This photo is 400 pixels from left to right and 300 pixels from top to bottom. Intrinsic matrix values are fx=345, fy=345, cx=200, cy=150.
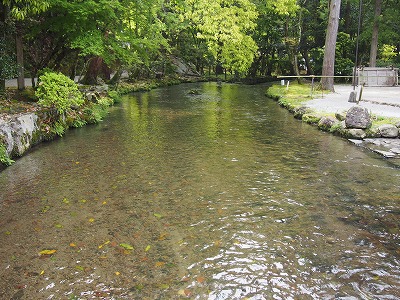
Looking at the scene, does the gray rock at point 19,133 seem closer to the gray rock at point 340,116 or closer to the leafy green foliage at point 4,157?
the leafy green foliage at point 4,157

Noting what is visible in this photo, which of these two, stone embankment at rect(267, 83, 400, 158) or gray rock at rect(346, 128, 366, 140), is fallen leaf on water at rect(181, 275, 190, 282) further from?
gray rock at rect(346, 128, 366, 140)

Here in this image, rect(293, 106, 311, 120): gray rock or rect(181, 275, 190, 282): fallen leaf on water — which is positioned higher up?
rect(293, 106, 311, 120): gray rock

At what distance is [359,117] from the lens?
1042 cm

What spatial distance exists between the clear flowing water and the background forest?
5.55 metres

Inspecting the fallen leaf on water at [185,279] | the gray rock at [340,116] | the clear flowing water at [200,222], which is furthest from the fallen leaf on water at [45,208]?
the gray rock at [340,116]

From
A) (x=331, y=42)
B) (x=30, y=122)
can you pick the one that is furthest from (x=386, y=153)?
(x=331, y=42)

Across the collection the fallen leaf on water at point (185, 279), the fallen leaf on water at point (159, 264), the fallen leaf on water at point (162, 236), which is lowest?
the fallen leaf on water at point (185, 279)

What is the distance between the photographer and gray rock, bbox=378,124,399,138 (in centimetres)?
986

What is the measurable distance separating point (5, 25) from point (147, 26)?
752 cm

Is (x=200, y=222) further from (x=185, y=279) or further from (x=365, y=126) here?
(x=365, y=126)

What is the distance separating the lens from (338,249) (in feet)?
14.4

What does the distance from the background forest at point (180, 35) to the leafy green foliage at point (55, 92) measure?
1.61 m

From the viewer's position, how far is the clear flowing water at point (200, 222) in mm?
3750

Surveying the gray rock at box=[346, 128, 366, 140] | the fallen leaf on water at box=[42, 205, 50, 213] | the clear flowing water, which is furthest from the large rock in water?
the fallen leaf on water at box=[42, 205, 50, 213]
